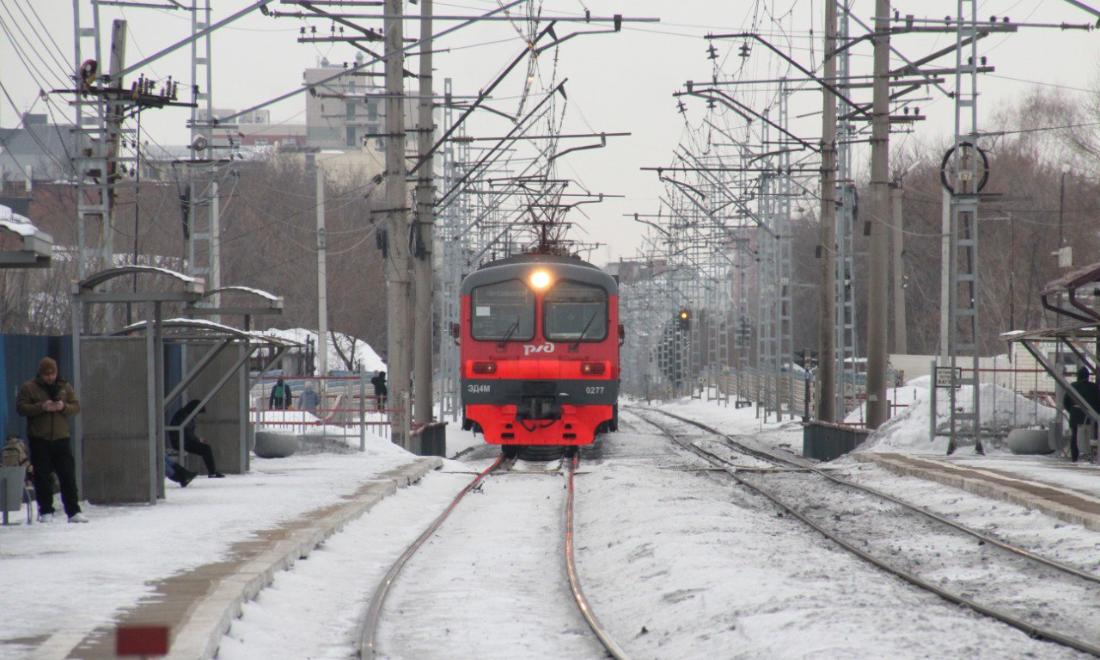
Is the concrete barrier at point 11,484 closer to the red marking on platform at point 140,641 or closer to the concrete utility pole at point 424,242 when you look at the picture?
the red marking on platform at point 140,641

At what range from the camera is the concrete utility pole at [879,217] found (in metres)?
28.0

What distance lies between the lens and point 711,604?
397 inches

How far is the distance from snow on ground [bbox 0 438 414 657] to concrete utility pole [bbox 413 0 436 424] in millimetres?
10903

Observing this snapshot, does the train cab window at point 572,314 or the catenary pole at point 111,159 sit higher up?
the catenary pole at point 111,159

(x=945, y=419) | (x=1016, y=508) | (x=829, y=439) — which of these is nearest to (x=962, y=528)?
(x=1016, y=508)

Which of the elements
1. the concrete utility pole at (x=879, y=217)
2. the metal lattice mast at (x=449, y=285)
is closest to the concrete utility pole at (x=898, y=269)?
the metal lattice mast at (x=449, y=285)

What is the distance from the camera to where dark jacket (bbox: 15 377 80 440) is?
13.8 metres

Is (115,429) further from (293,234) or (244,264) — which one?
(293,234)

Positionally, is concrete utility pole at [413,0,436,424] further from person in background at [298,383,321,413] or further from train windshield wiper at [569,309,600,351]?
train windshield wiper at [569,309,600,351]

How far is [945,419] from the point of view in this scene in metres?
27.5

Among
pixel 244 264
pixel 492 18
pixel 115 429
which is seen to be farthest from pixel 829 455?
pixel 244 264

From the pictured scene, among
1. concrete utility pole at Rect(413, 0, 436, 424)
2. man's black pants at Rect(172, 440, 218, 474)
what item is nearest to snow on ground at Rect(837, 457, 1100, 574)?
man's black pants at Rect(172, 440, 218, 474)

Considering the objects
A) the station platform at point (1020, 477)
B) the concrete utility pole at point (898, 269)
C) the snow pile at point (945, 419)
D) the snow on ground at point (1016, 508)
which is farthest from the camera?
the concrete utility pole at point (898, 269)

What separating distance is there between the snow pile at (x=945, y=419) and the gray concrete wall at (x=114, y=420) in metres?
15.0
